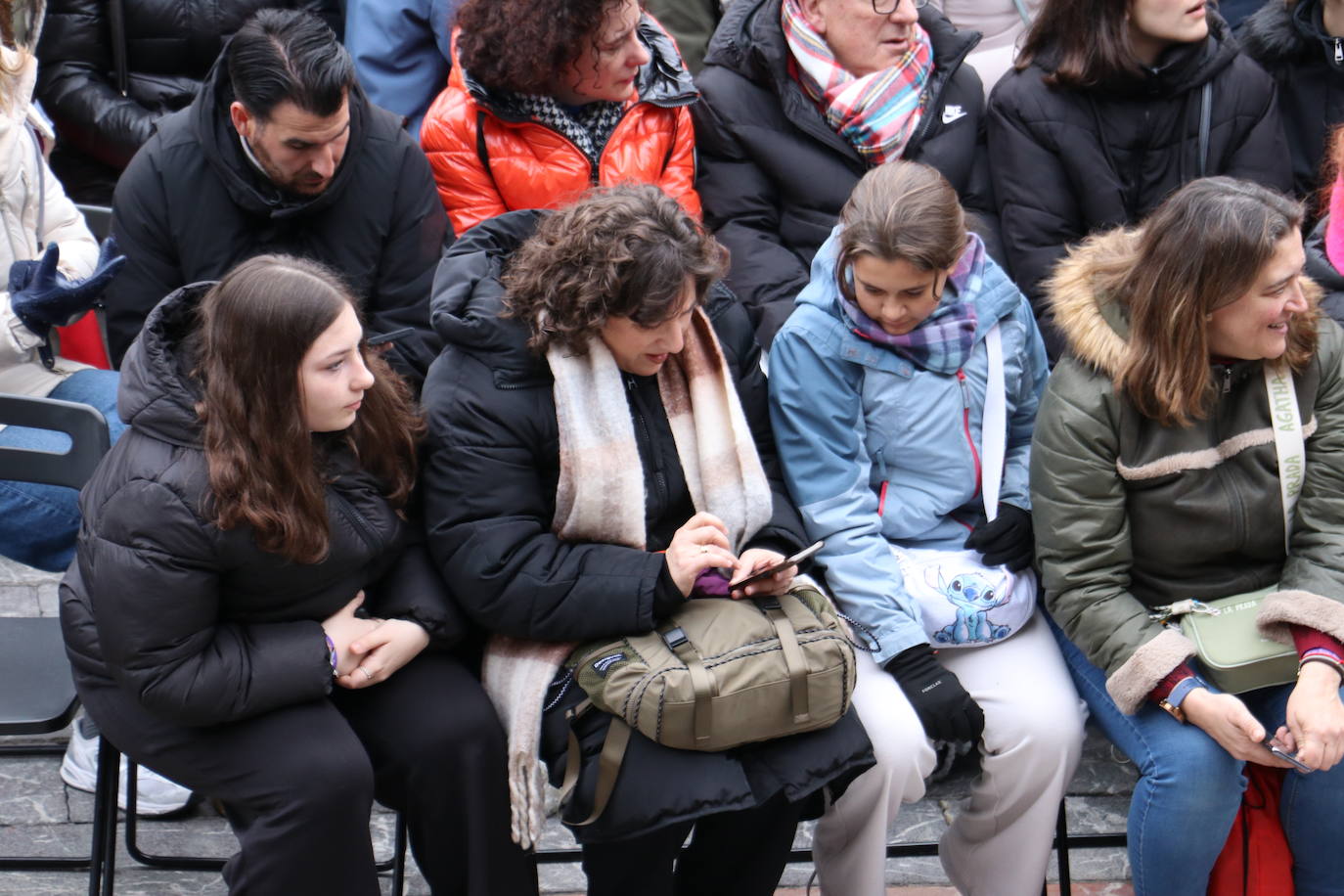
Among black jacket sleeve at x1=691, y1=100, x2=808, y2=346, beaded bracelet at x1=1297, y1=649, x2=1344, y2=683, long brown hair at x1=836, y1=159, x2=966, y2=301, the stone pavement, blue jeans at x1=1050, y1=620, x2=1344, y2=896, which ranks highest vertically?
long brown hair at x1=836, y1=159, x2=966, y2=301

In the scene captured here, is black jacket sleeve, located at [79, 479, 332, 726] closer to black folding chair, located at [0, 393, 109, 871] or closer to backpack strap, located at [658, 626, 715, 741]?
black folding chair, located at [0, 393, 109, 871]

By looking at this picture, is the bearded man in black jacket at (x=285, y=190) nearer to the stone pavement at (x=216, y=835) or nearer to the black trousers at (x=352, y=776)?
the black trousers at (x=352, y=776)

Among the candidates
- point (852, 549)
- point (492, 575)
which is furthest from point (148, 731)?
point (852, 549)

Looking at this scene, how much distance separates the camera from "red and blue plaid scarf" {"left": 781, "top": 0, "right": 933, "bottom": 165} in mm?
4004

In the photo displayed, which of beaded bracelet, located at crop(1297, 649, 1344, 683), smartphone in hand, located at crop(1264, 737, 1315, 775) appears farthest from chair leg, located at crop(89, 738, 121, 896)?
beaded bracelet, located at crop(1297, 649, 1344, 683)

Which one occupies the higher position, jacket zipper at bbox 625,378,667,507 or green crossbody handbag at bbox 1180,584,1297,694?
jacket zipper at bbox 625,378,667,507

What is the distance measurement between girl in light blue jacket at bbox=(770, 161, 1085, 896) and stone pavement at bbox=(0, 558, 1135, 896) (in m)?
0.28

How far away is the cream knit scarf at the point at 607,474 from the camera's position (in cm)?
299

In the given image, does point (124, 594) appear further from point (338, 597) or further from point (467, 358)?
point (467, 358)

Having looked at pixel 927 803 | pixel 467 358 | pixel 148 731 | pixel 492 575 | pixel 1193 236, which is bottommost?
pixel 927 803

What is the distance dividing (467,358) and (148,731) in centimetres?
95

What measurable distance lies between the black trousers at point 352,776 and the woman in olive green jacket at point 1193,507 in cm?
128

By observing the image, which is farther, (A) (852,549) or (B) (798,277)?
(B) (798,277)

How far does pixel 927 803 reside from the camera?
392 centimetres
